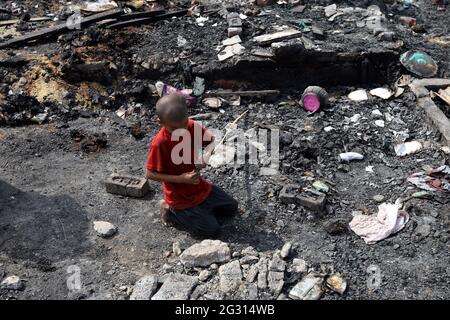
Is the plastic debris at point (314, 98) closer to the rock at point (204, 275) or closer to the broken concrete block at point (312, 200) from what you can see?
the broken concrete block at point (312, 200)

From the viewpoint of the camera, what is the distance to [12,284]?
12.8 feet

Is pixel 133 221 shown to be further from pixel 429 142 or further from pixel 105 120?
pixel 429 142

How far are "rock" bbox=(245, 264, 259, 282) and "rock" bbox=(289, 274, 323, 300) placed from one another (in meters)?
0.30

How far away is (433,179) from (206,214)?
2.25 metres

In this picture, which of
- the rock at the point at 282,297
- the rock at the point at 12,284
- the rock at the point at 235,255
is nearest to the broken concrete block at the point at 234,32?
the rock at the point at 235,255

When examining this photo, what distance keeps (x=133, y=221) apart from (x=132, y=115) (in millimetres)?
2029

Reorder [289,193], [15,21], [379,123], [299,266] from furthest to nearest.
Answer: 1. [15,21]
2. [379,123]
3. [289,193]
4. [299,266]

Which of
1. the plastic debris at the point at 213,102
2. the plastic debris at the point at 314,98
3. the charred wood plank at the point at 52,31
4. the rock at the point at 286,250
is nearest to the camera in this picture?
the rock at the point at 286,250

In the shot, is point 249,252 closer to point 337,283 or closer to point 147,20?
point 337,283

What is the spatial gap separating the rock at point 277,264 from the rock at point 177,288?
60 cm

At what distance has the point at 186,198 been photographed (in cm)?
430

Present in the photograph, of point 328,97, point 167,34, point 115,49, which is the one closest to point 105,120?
point 115,49

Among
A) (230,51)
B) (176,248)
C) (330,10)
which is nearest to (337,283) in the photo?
(176,248)

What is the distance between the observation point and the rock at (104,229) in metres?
4.41
